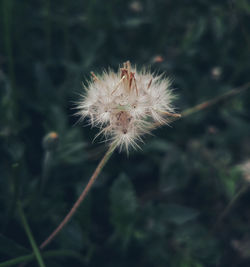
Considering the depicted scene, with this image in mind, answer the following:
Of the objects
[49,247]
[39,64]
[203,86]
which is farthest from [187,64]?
[49,247]

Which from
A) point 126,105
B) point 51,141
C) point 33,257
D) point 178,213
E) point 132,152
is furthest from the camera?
point 132,152

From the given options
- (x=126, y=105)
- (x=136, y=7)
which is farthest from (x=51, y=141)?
(x=136, y=7)

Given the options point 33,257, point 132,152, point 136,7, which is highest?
point 136,7

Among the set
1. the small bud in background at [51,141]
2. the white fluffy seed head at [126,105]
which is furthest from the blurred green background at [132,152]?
the white fluffy seed head at [126,105]

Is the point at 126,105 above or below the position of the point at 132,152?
below

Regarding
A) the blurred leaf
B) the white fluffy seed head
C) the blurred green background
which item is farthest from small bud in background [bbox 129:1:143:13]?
the blurred leaf

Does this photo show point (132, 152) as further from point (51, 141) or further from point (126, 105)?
point (126, 105)
